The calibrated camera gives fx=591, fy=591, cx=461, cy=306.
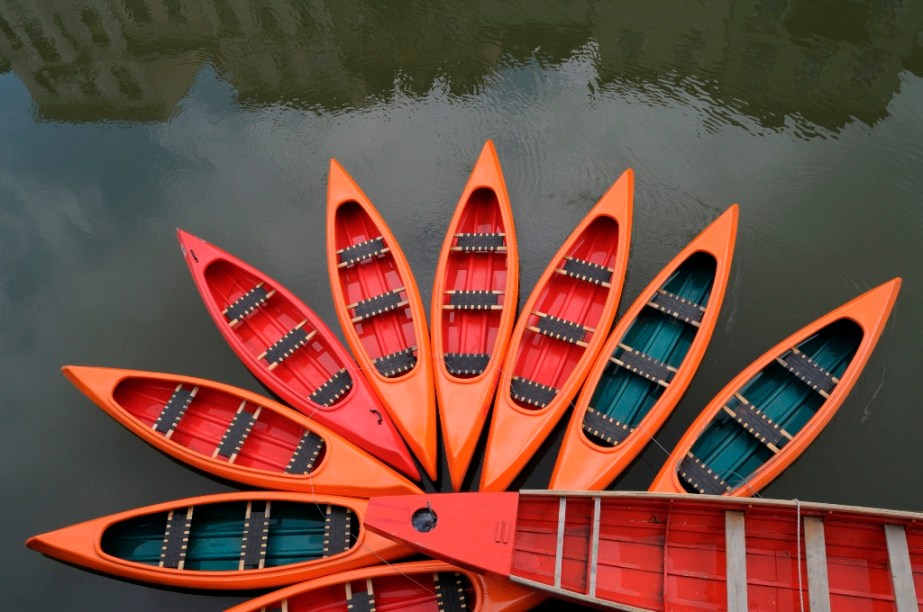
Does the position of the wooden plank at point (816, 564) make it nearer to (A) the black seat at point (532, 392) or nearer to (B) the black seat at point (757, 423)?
(B) the black seat at point (757, 423)

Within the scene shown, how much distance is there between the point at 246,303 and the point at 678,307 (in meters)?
9.11

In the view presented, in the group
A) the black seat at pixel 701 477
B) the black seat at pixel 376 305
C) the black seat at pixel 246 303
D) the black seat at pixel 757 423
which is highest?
the black seat at pixel 246 303

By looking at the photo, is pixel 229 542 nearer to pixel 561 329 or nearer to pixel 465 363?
pixel 465 363

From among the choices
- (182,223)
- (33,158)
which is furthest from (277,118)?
(33,158)

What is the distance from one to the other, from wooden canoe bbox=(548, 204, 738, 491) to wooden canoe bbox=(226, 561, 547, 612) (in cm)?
203

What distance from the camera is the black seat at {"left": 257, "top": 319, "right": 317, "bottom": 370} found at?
12.2m

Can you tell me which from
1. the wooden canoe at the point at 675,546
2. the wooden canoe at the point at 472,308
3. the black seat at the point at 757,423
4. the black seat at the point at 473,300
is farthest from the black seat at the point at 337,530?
the black seat at the point at 757,423

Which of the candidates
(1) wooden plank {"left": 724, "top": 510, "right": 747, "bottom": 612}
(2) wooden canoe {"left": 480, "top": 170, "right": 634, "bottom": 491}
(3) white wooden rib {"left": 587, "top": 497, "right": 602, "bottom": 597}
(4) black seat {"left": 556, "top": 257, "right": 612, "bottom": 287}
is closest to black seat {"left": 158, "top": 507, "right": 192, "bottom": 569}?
(2) wooden canoe {"left": 480, "top": 170, "right": 634, "bottom": 491}

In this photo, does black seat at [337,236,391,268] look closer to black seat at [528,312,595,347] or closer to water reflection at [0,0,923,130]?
black seat at [528,312,595,347]

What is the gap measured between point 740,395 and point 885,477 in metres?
3.44

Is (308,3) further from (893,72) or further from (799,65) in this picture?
(893,72)

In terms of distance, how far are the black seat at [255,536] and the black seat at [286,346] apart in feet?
9.16

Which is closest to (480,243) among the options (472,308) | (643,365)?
(472,308)

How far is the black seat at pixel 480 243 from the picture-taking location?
1323cm
